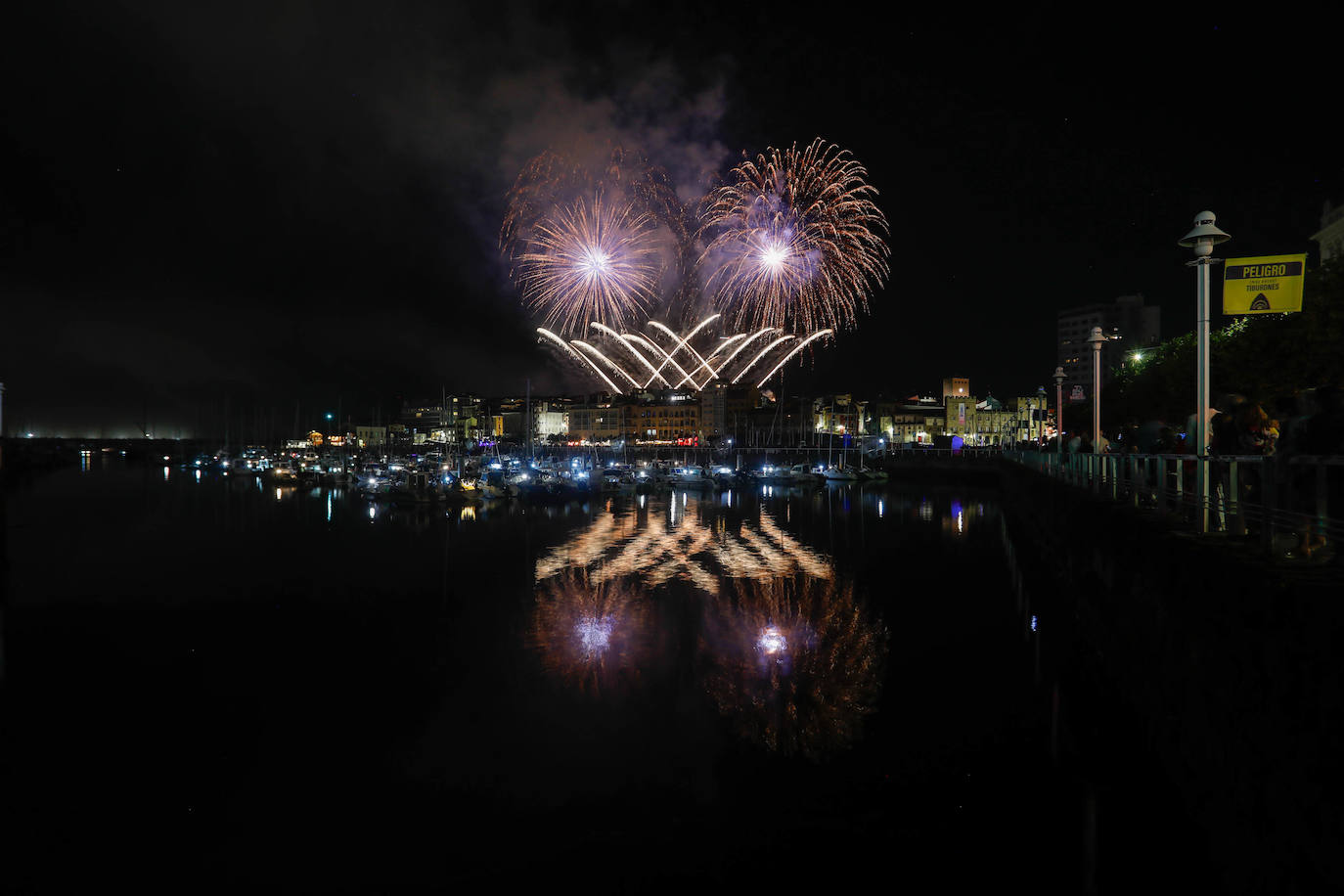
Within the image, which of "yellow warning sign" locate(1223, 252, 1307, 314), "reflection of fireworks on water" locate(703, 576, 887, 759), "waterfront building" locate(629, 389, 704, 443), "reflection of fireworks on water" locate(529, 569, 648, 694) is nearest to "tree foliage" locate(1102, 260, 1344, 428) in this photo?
"yellow warning sign" locate(1223, 252, 1307, 314)

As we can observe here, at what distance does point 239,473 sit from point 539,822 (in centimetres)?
9490

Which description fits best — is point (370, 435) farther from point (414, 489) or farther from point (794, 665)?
point (794, 665)

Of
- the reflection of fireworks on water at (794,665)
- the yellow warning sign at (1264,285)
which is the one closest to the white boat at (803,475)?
the reflection of fireworks on water at (794,665)

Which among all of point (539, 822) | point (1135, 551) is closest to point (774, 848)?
point (539, 822)

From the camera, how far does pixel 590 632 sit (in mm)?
14820

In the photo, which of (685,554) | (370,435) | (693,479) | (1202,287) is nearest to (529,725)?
(1202,287)

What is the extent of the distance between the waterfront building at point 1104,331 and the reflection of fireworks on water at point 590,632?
108298mm

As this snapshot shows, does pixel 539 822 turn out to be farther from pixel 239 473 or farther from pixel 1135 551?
pixel 239 473

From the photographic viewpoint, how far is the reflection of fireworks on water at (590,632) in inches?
487

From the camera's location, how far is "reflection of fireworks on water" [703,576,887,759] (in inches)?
398

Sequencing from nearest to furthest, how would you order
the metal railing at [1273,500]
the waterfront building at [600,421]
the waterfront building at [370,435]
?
the metal railing at [1273,500]
the waterfront building at [600,421]
the waterfront building at [370,435]

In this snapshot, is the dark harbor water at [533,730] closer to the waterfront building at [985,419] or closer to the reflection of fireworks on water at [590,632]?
the reflection of fireworks on water at [590,632]

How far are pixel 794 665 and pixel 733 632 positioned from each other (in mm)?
2271

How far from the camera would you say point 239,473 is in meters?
89.4
